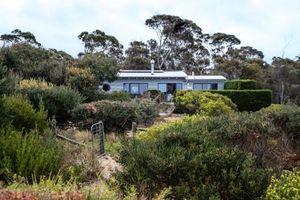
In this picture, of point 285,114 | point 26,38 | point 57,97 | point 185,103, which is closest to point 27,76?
point 185,103

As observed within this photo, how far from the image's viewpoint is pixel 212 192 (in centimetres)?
613

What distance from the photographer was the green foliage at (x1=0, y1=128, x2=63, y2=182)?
7.04m

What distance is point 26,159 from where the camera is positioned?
23.5ft

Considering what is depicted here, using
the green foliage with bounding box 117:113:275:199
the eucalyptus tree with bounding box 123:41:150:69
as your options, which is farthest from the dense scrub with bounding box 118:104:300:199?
the eucalyptus tree with bounding box 123:41:150:69

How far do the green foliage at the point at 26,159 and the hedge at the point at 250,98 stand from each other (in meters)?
32.4

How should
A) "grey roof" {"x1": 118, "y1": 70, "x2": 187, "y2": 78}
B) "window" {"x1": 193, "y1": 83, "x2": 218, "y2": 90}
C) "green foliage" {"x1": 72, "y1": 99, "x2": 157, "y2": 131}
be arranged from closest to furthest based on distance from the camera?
"green foliage" {"x1": 72, "y1": 99, "x2": 157, "y2": 131}
"grey roof" {"x1": 118, "y1": 70, "x2": 187, "y2": 78}
"window" {"x1": 193, "y1": 83, "x2": 218, "y2": 90}

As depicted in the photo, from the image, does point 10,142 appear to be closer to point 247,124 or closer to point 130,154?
point 130,154

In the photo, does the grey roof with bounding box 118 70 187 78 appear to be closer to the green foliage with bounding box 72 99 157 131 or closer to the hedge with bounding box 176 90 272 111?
the hedge with bounding box 176 90 272 111

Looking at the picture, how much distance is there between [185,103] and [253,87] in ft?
49.5

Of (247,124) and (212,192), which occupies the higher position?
(247,124)

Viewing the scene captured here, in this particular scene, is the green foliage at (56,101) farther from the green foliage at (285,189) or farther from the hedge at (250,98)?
the hedge at (250,98)

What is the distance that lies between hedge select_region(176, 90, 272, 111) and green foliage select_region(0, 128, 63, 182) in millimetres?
32377

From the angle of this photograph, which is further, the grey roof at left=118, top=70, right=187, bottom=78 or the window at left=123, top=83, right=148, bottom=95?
the window at left=123, top=83, right=148, bottom=95

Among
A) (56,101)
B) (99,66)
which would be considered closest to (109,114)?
(56,101)
